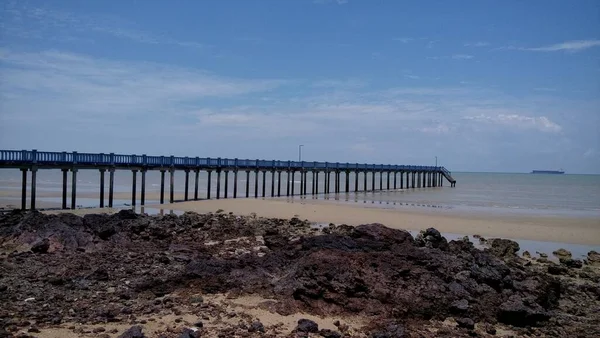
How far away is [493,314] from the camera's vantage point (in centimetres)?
1052

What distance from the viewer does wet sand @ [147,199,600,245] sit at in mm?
26250

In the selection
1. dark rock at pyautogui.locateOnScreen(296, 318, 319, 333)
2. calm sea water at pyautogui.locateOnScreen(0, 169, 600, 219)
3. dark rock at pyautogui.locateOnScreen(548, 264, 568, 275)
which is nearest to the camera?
dark rock at pyautogui.locateOnScreen(296, 318, 319, 333)

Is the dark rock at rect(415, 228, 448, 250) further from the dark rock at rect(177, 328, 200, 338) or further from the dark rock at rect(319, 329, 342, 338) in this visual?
the dark rock at rect(177, 328, 200, 338)

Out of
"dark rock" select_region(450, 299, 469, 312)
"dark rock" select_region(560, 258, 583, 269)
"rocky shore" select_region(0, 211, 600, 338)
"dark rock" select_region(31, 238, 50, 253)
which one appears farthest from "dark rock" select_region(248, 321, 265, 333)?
Answer: "dark rock" select_region(560, 258, 583, 269)

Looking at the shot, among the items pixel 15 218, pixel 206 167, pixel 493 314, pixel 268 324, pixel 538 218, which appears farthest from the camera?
pixel 206 167

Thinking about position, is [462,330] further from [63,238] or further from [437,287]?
[63,238]

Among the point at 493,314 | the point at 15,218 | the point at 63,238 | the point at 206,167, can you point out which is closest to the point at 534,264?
the point at 493,314

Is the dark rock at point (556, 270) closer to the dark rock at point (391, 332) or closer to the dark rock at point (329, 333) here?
the dark rock at point (391, 332)

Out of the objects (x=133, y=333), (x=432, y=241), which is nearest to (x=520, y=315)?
(x=432, y=241)

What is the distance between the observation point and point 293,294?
1060 centimetres

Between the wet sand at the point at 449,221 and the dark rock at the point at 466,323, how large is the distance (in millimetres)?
16136

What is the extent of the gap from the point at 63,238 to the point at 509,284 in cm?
1238

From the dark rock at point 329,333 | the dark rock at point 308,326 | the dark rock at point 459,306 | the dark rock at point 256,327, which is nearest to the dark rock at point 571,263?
the dark rock at point 459,306

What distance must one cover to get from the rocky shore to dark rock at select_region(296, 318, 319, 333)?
20mm
